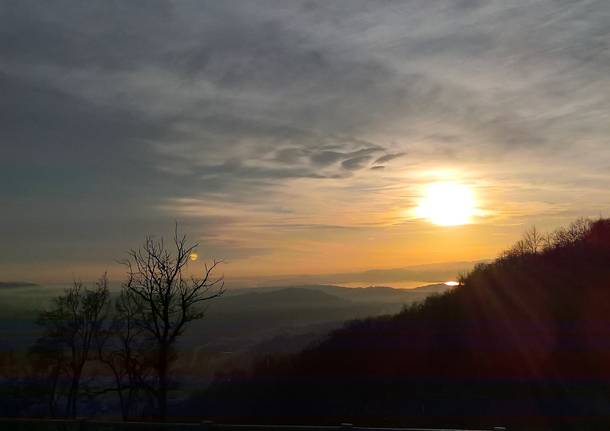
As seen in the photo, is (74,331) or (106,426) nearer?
(106,426)

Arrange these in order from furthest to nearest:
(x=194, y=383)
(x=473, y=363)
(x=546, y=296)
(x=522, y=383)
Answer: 1. (x=194, y=383)
2. (x=546, y=296)
3. (x=473, y=363)
4. (x=522, y=383)

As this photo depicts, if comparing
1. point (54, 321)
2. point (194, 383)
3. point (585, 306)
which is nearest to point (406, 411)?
point (585, 306)

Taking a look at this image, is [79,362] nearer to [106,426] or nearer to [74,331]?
[74,331]

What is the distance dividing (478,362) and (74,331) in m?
27.3

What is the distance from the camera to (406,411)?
28328mm

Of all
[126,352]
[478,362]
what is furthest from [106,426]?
[478,362]

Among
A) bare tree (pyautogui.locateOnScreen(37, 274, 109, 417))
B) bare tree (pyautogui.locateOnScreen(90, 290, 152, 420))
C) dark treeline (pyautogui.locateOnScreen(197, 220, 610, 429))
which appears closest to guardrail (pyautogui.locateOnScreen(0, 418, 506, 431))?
bare tree (pyautogui.locateOnScreen(90, 290, 152, 420))

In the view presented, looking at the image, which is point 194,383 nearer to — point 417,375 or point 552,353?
point 417,375

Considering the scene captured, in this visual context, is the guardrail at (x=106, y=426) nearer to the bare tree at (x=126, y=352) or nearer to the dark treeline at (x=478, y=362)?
the bare tree at (x=126, y=352)

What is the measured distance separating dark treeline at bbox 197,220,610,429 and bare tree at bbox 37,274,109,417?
11.2m

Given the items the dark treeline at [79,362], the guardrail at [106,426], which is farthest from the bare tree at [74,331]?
the guardrail at [106,426]

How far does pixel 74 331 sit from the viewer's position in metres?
40.1

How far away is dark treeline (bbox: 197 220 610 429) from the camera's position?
25.9 m

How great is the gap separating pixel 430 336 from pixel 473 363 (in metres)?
8.49
